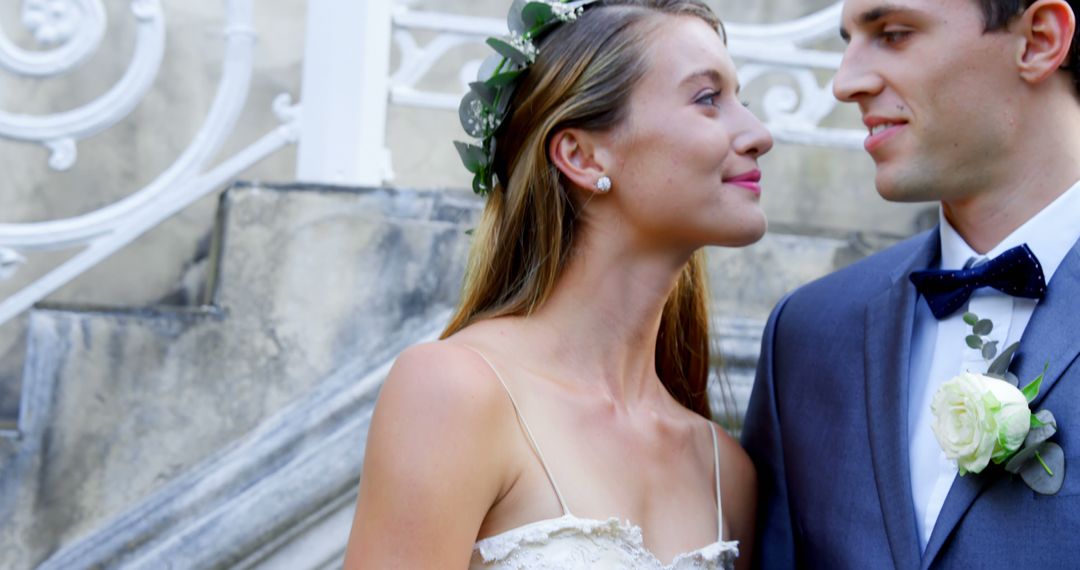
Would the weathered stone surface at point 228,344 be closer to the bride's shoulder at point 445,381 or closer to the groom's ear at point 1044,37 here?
the bride's shoulder at point 445,381

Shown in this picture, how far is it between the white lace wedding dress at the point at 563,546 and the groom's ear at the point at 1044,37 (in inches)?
45.1

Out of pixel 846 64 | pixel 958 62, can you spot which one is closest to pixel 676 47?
pixel 846 64

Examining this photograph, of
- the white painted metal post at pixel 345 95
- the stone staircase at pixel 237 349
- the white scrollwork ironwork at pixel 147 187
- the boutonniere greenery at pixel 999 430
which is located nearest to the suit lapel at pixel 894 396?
the boutonniere greenery at pixel 999 430

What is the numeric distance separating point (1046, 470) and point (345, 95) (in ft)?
7.45

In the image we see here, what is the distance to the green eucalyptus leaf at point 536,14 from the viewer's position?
2.92m

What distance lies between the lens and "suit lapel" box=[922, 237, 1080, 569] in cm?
248

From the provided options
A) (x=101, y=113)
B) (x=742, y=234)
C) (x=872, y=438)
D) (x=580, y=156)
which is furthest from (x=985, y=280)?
(x=101, y=113)

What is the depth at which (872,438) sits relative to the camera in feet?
8.83

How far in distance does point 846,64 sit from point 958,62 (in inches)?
9.6

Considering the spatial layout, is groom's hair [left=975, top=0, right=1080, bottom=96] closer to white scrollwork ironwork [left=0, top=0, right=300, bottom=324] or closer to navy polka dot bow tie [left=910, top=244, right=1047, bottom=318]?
navy polka dot bow tie [left=910, top=244, right=1047, bottom=318]

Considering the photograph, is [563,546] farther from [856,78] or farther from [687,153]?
[856,78]

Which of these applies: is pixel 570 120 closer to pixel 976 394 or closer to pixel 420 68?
pixel 976 394

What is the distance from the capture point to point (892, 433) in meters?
2.66

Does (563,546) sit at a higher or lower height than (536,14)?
lower
